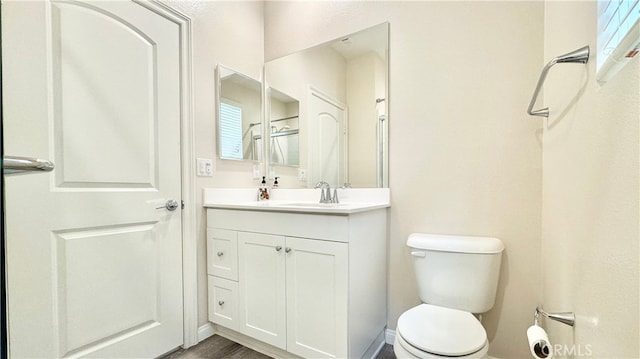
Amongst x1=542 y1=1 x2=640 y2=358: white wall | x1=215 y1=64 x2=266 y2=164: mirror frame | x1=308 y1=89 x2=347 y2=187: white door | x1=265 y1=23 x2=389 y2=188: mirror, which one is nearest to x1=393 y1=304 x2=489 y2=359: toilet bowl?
x1=542 y1=1 x2=640 y2=358: white wall

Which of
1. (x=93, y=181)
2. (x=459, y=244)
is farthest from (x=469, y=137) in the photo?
(x=93, y=181)

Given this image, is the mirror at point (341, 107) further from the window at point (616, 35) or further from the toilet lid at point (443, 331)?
the window at point (616, 35)

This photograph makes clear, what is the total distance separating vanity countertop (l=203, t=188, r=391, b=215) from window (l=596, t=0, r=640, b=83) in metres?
0.93

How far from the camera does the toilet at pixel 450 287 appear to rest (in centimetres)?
105

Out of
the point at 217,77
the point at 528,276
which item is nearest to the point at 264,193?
the point at 217,77

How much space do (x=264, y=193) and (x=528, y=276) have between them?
1736mm

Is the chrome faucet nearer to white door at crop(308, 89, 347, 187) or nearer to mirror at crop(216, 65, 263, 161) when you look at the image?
white door at crop(308, 89, 347, 187)

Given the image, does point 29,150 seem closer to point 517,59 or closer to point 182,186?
point 182,186

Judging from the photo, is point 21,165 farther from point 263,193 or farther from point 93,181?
point 263,193

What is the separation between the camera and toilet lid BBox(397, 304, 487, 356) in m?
0.96

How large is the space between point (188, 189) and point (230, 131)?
0.53 metres

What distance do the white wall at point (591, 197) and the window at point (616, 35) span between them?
30mm

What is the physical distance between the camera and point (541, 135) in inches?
52.1

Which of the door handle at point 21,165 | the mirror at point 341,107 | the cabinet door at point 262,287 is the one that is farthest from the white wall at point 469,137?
the door handle at point 21,165
